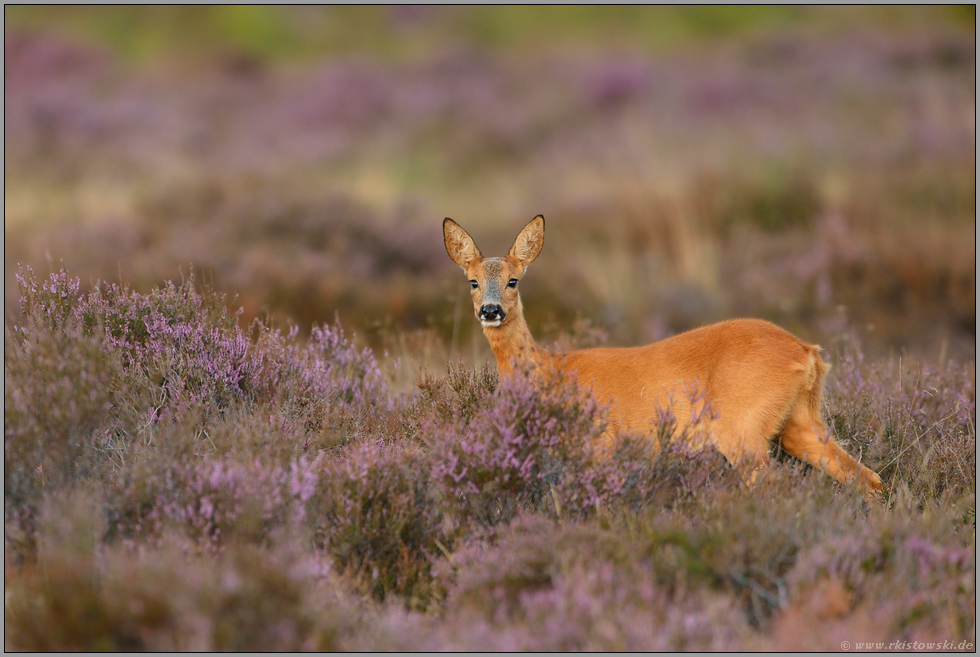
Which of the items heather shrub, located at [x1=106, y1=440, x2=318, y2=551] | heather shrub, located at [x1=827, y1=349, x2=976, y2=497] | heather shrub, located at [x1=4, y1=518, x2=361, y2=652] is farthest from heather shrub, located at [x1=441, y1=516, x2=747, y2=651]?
heather shrub, located at [x1=827, y1=349, x2=976, y2=497]

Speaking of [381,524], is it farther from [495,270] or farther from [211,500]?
[495,270]

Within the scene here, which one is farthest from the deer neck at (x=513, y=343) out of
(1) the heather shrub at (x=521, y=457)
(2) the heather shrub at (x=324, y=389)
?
(1) the heather shrub at (x=521, y=457)

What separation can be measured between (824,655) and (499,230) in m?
12.1

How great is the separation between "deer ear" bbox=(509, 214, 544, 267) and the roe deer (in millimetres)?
255

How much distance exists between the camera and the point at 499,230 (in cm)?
1477

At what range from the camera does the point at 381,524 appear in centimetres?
401

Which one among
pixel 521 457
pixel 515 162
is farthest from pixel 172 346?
pixel 515 162

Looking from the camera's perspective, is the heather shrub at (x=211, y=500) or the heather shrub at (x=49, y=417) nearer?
the heather shrub at (x=211, y=500)

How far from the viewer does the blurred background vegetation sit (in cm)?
1137

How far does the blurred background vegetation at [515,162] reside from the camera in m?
11.4

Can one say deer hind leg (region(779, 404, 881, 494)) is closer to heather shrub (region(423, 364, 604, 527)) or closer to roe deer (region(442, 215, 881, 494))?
roe deer (region(442, 215, 881, 494))

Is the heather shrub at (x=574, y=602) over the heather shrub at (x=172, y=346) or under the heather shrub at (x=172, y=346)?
under

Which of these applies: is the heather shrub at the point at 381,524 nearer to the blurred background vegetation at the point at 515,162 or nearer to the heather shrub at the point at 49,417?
the heather shrub at the point at 49,417

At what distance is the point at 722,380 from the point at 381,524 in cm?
207
